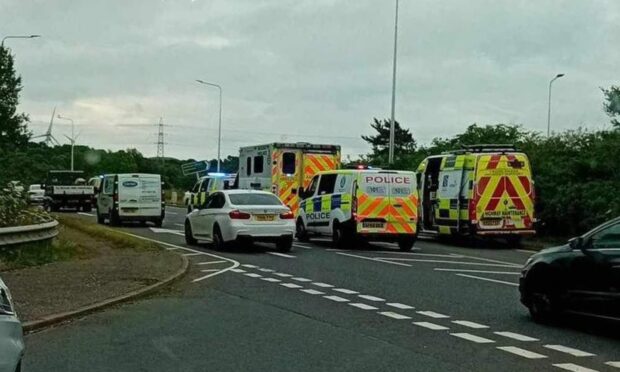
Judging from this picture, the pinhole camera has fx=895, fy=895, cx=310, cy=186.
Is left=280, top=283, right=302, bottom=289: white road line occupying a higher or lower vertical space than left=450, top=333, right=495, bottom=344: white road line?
lower

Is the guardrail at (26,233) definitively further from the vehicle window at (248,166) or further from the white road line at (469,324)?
the vehicle window at (248,166)

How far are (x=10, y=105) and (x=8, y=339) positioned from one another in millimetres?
83052

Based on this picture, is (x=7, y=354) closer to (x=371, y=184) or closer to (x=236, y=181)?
(x=371, y=184)

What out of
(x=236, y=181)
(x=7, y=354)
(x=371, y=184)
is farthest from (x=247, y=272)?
(x=236, y=181)

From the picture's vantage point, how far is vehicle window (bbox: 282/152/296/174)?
94.9 feet

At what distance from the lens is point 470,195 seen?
961 inches

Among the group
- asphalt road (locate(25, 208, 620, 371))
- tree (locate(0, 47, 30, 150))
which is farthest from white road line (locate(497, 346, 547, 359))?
tree (locate(0, 47, 30, 150))

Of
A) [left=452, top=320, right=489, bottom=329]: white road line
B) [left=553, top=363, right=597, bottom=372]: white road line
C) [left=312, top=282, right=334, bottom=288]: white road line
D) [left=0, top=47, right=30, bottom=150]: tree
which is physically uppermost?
[left=0, top=47, right=30, bottom=150]: tree

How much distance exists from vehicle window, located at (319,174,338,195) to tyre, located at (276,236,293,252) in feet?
8.49

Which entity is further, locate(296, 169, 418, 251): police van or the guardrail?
locate(296, 169, 418, 251): police van

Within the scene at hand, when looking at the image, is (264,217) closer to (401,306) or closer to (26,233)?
(26,233)

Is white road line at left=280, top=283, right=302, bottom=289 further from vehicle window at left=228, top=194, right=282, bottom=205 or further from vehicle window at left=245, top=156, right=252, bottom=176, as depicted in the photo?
vehicle window at left=245, top=156, right=252, bottom=176

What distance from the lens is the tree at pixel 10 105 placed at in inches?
3201

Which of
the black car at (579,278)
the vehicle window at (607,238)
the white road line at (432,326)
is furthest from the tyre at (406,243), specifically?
the vehicle window at (607,238)
